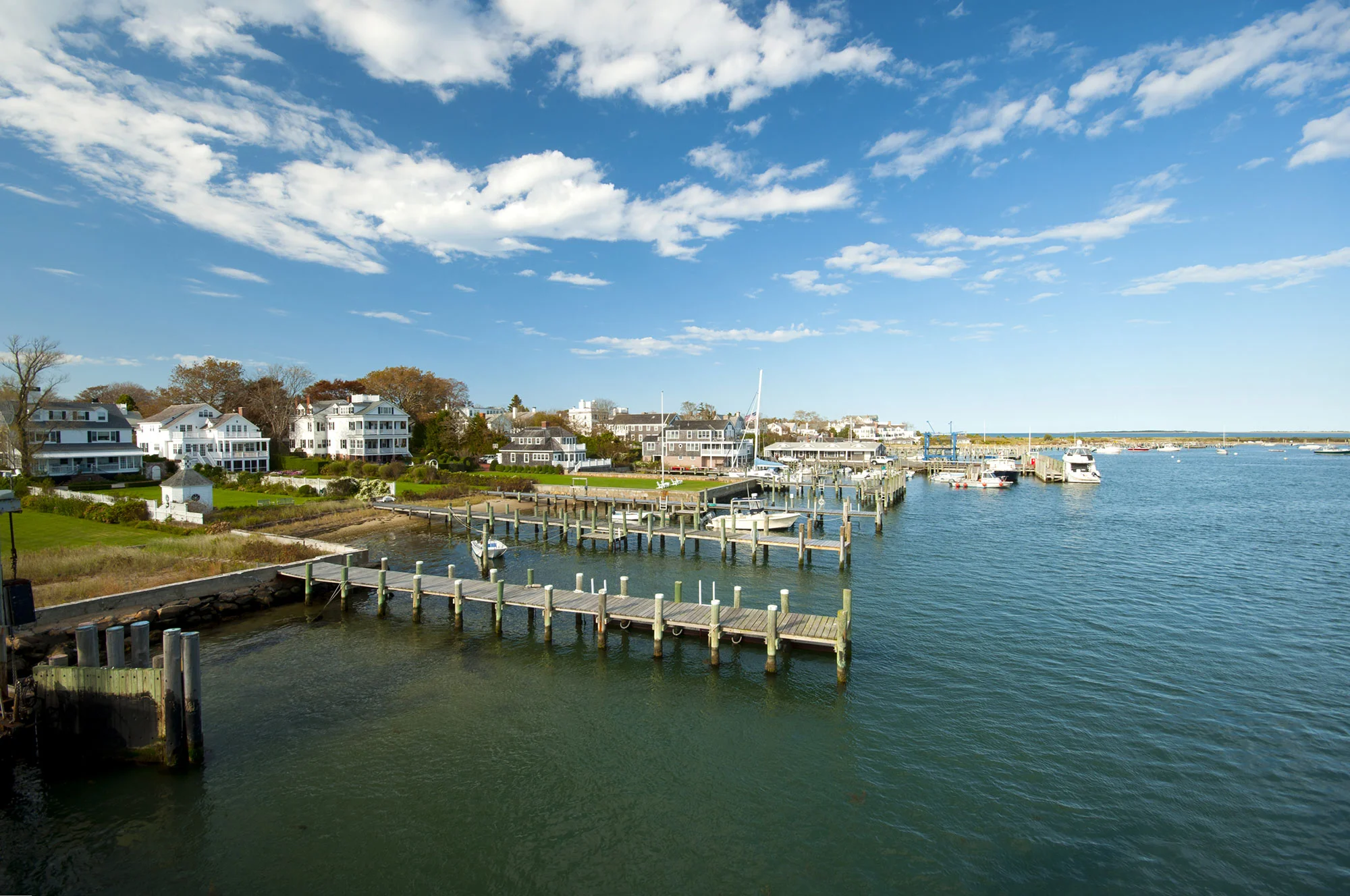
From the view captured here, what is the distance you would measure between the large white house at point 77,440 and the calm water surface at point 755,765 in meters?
51.4

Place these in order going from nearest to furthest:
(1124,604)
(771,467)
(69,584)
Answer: (69,584), (1124,604), (771,467)

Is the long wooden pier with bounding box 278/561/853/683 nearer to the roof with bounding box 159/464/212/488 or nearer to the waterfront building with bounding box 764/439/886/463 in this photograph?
the roof with bounding box 159/464/212/488

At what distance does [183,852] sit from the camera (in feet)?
41.4

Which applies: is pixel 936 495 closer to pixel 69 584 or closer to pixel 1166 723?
pixel 1166 723

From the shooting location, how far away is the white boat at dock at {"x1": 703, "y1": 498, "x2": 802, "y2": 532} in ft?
144

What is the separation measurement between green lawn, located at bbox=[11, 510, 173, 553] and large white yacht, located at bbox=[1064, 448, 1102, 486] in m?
102

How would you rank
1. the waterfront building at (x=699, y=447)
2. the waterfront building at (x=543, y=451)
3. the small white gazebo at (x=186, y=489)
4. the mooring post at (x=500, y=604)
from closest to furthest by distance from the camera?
the mooring post at (x=500, y=604)
the small white gazebo at (x=186, y=489)
the waterfront building at (x=543, y=451)
the waterfront building at (x=699, y=447)

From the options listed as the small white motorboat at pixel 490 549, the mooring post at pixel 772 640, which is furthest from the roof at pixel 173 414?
the mooring post at pixel 772 640

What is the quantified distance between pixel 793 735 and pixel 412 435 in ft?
289

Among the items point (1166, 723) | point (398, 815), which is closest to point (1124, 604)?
point (1166, 723)

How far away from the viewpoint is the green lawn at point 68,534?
32500 mm

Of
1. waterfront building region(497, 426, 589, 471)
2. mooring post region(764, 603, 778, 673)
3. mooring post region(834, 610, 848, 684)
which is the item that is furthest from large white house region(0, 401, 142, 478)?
mooring post region(834, 610, 848, 684)

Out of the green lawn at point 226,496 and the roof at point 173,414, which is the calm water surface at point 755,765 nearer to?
the green lawn at point 226,496

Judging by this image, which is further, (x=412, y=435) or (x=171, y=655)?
(x=412, y=435)
